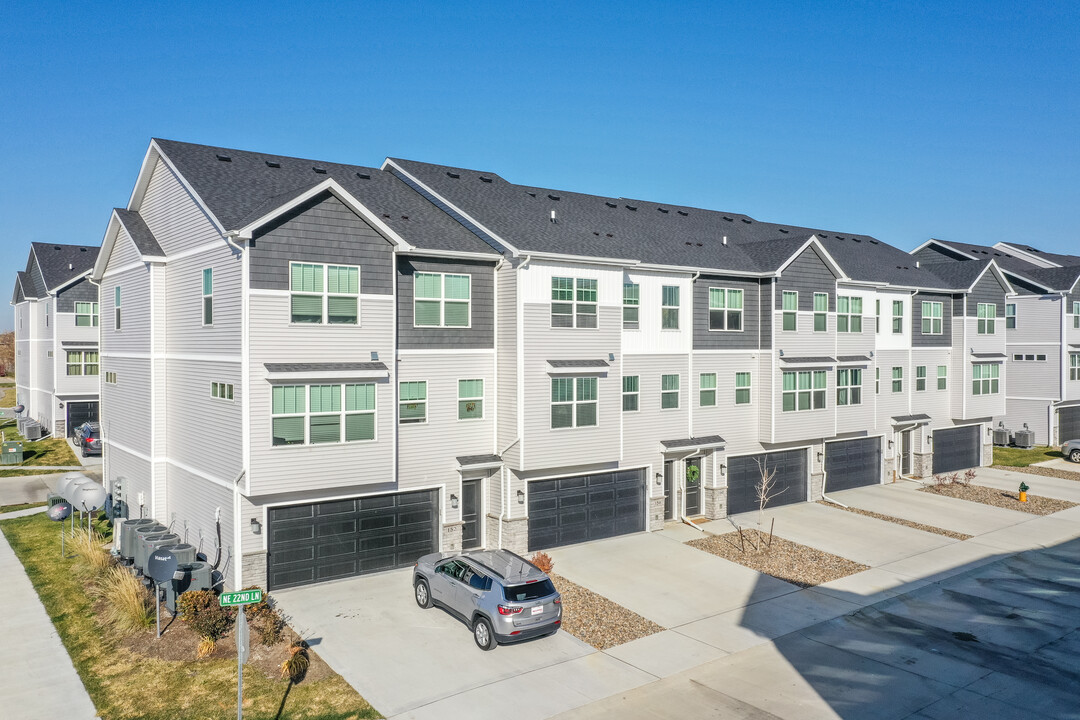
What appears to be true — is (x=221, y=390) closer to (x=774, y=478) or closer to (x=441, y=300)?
(x=441, y=300)

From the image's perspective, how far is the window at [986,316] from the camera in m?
36.1

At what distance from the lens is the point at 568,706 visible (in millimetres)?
12914

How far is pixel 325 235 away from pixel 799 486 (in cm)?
2061

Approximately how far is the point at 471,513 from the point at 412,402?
4.01 m

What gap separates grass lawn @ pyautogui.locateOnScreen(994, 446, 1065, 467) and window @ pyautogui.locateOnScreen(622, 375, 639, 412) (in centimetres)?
2469

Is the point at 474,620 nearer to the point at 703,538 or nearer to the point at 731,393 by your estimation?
the point at 703,538

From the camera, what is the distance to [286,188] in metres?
22.2

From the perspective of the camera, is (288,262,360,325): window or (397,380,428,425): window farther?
(397,380,428,425): window

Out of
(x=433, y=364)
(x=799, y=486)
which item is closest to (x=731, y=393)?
(x=799, y=486)

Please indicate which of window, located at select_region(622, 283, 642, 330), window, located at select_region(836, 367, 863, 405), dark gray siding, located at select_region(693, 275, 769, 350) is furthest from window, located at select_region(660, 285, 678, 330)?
window, located at select_region(836, 367, 863, 405)

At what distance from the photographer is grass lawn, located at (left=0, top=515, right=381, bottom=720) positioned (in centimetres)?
1264

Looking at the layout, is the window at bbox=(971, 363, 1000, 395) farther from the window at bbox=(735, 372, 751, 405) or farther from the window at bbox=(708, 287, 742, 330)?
the window at bbox=(708, 287, 742, 330)

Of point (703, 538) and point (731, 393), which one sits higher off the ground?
point (731, 393)

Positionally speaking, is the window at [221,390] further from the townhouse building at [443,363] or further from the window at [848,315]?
the window at [848,315]
